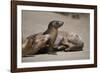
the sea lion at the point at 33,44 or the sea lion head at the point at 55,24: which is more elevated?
the sea lion head at the point at 55,24

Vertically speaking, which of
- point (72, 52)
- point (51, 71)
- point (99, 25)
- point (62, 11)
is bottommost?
point (51, 71)

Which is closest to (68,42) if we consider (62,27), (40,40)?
(62,27)

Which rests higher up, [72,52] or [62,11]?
[62,11]

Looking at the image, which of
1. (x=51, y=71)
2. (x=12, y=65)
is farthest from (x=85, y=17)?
(x=12, y=65)

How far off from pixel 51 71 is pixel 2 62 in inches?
19.2

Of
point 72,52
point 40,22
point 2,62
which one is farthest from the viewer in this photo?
point 72,52

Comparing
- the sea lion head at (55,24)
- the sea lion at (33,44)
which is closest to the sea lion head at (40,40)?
the sea lion at (33,44)

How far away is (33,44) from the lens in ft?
6.20

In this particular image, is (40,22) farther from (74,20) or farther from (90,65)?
(90,65)

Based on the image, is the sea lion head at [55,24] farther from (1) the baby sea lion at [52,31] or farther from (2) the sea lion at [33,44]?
(2) the sea lion at [33,44]

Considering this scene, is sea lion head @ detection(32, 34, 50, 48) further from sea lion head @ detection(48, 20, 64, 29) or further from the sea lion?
sea lion head @ detection(48, 20, 64, 29)

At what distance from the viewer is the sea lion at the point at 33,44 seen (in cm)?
186

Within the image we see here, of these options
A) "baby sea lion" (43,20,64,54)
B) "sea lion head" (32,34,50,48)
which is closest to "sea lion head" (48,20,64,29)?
Answer: "baby sea lion" (43,20,64,54)

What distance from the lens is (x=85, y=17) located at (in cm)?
209
